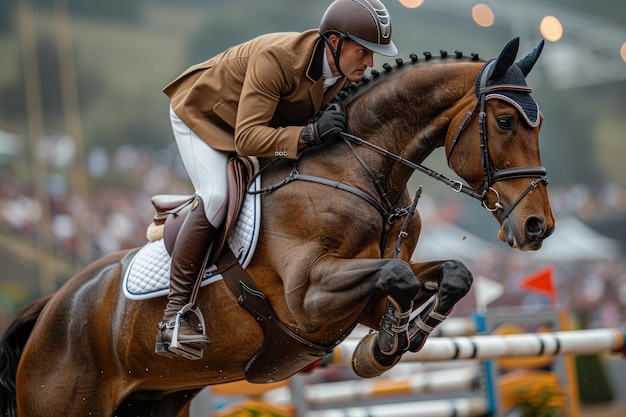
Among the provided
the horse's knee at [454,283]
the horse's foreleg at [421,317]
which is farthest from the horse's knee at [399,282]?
the horse's knee at [454,283]

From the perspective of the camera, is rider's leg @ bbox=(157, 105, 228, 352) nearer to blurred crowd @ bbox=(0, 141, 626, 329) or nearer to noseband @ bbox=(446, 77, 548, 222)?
noseband @ bbox=(446, 77, 548, 222)

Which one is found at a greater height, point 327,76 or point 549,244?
point 327,76

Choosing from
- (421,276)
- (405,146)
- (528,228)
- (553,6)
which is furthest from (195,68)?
(553,6)

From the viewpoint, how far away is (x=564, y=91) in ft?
72.4

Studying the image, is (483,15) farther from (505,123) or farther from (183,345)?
(183,345)

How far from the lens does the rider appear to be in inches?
156

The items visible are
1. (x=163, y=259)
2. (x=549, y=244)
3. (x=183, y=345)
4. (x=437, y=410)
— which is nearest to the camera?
(x=183, y=345)

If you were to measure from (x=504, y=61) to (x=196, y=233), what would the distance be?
5.22ft

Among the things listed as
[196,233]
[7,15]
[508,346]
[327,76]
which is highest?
[7,15]

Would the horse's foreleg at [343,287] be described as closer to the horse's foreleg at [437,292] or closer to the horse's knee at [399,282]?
the horse's knee at [399,282]

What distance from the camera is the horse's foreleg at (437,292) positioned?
→ 150 inches

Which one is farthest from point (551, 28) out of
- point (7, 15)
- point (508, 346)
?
point (508, 346)

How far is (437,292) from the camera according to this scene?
3.94 m

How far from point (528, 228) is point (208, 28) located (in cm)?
1900
